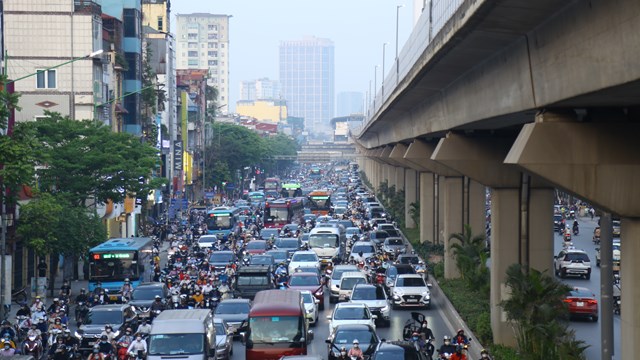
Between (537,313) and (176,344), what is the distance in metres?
8.32

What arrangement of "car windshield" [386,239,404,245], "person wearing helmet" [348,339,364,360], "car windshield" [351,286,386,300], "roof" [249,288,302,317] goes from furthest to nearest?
"car windshield" [386,239,404,245] → "car windshield" [351,286,386,300] → "roof" [249,288,302,317] → "person wearing helmet" [348,339,364,360]

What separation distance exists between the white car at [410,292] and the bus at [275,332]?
14.4m

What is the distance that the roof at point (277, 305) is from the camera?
26.5 meters

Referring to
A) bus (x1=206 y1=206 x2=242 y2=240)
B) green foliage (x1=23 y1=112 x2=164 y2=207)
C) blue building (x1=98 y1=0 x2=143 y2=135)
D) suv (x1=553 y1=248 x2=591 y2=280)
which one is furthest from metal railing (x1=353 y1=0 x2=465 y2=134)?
blue building (x1=98 y1=0 x2=143 y2=135)

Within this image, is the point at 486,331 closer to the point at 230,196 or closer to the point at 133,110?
the point at 133,110

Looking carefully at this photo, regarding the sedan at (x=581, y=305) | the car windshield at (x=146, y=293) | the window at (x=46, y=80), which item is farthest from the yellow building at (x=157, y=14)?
the sedan at (x=581, y=305)

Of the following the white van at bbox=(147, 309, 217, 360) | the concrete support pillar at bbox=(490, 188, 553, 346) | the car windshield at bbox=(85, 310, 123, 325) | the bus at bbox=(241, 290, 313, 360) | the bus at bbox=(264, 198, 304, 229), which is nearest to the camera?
the white van at bbox=(147, 309, 217, 360)

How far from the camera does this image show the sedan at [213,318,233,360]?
2873cm

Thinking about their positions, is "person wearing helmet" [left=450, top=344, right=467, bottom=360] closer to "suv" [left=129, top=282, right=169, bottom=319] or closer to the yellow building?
"suv" [left=129, top=282, right=169, bottom=319]

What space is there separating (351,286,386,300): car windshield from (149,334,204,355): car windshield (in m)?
13.4

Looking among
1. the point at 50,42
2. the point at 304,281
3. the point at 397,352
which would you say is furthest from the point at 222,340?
the point at 50,42

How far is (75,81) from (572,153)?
4817cm

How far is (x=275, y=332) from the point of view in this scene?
26.2 meters

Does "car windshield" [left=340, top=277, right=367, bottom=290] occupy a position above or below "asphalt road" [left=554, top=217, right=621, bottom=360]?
above
